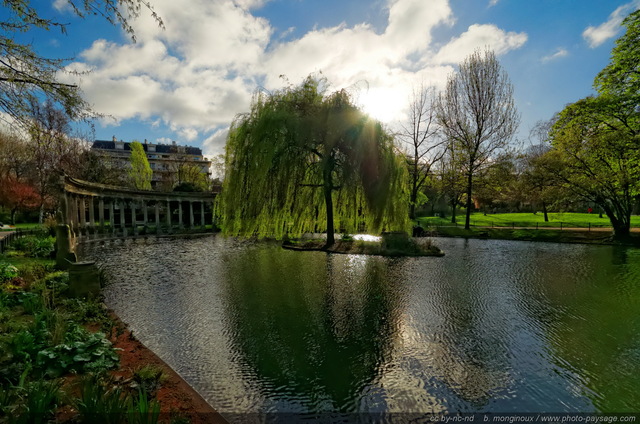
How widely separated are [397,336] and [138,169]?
2472 inches

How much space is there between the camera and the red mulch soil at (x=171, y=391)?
3537 millimetres

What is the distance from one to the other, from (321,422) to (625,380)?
4717 mm

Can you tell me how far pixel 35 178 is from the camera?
37375 mm

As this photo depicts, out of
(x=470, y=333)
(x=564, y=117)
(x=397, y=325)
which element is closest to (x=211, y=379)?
(x=397, y=325)

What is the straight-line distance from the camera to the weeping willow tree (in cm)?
1608

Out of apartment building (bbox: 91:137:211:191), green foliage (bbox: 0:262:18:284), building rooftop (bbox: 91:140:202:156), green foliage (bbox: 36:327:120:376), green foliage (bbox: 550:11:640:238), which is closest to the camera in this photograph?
green foliage (bbox: 36:327:120:376)

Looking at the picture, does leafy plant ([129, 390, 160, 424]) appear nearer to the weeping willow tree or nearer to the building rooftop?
the weeping willow tree

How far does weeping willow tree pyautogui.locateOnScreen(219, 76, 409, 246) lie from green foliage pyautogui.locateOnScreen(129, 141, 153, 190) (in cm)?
4807

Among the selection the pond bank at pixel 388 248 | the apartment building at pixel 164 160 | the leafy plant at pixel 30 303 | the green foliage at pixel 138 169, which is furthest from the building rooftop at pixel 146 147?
the leafy plant at pixel 30 303

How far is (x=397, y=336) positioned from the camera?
632cm

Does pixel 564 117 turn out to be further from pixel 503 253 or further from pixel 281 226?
pixel 281 226

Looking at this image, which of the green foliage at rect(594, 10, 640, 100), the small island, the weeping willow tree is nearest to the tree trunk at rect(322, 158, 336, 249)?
the weeping willow tree

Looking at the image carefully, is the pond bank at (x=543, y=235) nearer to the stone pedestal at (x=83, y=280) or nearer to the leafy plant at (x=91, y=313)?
the stone pedestal at (x=83, y=280)

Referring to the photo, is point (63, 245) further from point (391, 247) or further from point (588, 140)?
point (588, 140)
